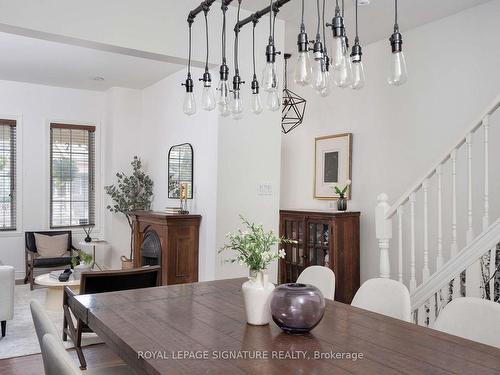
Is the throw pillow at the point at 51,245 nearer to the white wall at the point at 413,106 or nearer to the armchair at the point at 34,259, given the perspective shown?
the armchair at the point at 34,259

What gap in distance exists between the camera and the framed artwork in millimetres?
5203

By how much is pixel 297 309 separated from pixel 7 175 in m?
5.99

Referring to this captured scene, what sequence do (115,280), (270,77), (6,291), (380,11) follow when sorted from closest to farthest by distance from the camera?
(270,77) → (115,280) → (6,291) → (380,11)

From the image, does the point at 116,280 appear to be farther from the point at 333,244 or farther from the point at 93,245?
the point at 93,245

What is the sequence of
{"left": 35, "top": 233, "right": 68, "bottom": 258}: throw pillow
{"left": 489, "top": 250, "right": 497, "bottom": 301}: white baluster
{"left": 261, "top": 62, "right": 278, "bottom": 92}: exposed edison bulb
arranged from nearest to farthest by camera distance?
{"left": 261, "top": 62, "right": 278, "bottom": 92}: exposed edison bulb → {"left": 489, "top": 250, "right": 497, "bottom": 301}: white baluster → {"left": 35, "top": 233, "right": 68, "bottom": 258}: throw pillow

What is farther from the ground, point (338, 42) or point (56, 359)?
point (338, 42)

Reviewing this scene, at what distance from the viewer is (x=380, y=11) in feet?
13.2

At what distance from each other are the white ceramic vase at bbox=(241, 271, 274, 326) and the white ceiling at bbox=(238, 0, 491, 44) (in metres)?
2.62

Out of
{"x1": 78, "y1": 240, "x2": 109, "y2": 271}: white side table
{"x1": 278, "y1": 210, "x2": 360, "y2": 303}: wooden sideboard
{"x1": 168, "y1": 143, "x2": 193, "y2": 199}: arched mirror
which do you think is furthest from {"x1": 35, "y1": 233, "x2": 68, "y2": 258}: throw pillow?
{"x1": 278, "y1": 210, "x2": 360, "y2": 303}: wooden sideboard

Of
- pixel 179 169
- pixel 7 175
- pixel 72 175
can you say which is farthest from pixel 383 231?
pixel 7 175

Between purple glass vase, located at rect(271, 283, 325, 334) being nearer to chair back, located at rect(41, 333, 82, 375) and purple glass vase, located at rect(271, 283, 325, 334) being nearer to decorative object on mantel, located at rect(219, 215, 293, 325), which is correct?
decorative object on mantel, located at rect(219, 215, 293, 325)

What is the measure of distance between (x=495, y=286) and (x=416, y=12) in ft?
8.09

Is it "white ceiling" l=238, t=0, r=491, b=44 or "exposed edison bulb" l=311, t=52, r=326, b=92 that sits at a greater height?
"white ceiling" l=238, t=0, r=491, b=44

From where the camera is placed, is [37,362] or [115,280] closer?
[115,280]
